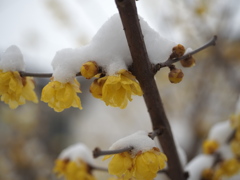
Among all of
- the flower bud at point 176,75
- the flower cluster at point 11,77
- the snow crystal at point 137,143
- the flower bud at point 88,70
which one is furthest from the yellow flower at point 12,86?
the flower bud at point 176,75

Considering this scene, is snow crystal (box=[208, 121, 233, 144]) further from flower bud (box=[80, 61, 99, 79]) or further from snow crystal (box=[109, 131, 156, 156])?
flower bud (box=[80, 61, 99, 79])

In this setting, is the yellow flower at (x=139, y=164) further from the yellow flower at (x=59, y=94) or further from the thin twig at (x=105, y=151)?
the yellow flower at (x=59, y=94)

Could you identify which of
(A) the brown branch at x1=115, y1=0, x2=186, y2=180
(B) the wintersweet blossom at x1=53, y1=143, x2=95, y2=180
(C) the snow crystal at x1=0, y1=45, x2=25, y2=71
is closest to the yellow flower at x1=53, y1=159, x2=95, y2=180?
(B) the wintersweet blossom at x1=53, y1=143, x2=95, y2=180

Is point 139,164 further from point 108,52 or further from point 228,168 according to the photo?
point 228,168

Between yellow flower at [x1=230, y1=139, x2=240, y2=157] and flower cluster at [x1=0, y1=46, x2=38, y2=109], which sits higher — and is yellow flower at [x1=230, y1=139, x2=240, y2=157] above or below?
below

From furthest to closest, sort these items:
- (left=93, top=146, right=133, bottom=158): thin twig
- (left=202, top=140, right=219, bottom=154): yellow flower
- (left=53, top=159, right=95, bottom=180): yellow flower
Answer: (left=202, top=140, right=219, bottom=154): yellow flower → (left=53, top=159, right=95, bottom=180): yellow flower → (left=93, top=146, right=133, bottom=158): thin twig

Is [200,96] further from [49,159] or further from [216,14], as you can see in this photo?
[49,159]

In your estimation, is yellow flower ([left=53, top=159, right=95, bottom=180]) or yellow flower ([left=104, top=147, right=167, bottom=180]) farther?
yellow flower ([left=53, top=159, right=95, bottom=180])
